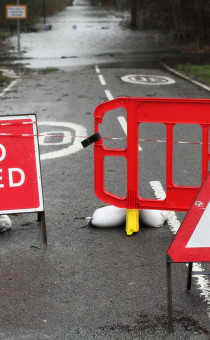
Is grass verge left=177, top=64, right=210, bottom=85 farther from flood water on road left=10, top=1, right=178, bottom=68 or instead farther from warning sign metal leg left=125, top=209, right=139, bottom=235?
warning sign metal leg left=125, top=209, right=139, bottom=235

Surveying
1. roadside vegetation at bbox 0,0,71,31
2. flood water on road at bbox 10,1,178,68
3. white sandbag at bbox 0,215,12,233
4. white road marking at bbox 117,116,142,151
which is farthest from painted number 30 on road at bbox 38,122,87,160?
roadside vegetation at bbox 0,0,71,31

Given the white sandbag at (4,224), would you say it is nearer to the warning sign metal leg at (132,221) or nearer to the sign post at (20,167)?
the sign post at (20,167)

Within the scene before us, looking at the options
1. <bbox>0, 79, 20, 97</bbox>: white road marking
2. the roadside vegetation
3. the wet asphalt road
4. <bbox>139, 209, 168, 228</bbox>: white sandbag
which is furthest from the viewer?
the roadside vegetation

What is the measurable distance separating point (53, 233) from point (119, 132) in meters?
5.88

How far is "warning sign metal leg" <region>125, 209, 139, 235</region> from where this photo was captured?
20.4ft

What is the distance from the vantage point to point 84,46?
133 ft

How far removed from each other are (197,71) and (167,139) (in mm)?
18206

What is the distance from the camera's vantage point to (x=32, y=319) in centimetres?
446

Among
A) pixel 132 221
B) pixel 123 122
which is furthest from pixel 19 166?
pixel 123 122

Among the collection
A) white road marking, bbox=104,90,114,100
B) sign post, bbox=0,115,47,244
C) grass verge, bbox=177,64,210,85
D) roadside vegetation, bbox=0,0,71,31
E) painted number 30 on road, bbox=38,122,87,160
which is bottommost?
roadside vegetation, bbox=0,0,71,31

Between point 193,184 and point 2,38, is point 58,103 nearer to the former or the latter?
point 193,184

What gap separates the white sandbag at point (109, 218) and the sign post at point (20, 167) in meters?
0.65

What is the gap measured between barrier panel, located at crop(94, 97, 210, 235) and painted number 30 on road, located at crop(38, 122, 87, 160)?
2.42 meters

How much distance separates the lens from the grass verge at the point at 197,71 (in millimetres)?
21538
